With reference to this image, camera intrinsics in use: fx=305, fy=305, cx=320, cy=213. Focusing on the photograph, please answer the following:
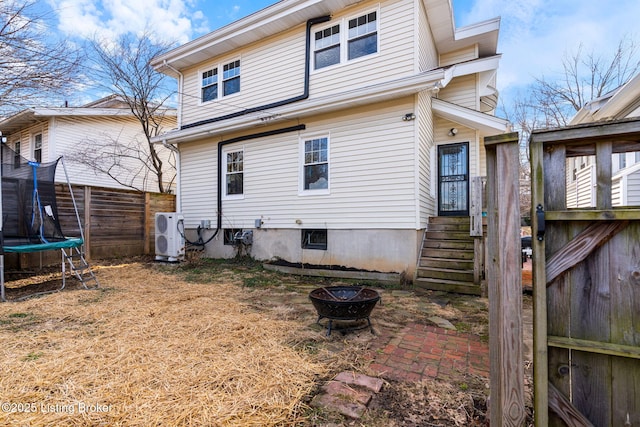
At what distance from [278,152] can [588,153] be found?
686 centimetres

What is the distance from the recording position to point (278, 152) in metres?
7.75

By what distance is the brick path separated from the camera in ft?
8.36

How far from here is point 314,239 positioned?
736 cm

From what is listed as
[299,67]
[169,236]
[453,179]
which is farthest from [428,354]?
[169,236]

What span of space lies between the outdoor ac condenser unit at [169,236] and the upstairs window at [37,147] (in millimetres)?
8473

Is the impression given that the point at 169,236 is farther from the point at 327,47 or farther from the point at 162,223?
the point at 327,47

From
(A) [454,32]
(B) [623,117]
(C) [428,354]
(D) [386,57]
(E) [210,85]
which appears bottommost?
(C) [428,354]

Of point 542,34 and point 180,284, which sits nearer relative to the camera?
point 180,284

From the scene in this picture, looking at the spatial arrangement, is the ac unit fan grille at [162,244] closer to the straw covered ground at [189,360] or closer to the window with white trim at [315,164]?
the straw covered ground at [189,360]

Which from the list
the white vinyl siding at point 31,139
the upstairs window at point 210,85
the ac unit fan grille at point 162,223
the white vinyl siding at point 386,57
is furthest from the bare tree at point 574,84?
A: the white vinyl siding at point 31,139

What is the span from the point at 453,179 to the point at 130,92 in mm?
12205

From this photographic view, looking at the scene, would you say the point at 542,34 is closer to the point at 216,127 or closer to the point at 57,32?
the point at 216,127

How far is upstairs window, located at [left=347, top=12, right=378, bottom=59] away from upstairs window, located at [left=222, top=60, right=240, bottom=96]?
3.45m

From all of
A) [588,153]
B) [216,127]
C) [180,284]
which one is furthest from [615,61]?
[180,284]
